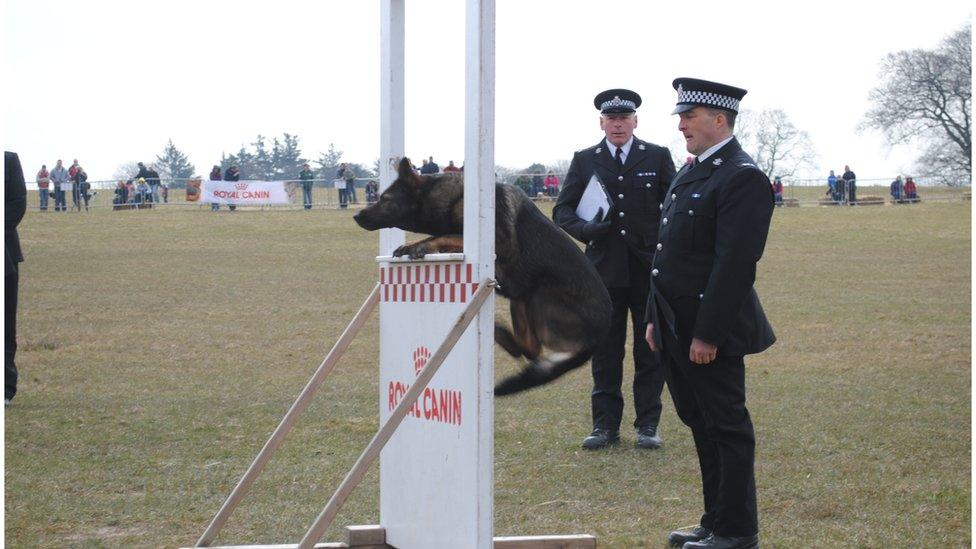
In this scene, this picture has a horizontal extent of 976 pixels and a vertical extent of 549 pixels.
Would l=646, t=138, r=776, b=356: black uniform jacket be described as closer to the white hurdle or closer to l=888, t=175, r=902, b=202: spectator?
the white hurdle

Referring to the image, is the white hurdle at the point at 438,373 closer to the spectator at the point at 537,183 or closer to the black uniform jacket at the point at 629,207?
the black uniform jacket at the point at 629,207

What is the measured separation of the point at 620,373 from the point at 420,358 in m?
2.72

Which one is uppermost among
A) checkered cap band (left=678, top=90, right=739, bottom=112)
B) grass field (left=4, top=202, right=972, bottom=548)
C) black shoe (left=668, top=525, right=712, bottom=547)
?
checkered cap band (left=678, top=90, right=739, bottom=112)

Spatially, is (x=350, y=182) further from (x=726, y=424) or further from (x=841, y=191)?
(x=726, y=424)

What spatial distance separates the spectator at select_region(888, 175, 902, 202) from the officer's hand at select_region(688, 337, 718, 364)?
4374 cm

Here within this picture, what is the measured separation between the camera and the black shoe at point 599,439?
705 cm

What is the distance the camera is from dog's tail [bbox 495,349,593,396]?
5.91 metres

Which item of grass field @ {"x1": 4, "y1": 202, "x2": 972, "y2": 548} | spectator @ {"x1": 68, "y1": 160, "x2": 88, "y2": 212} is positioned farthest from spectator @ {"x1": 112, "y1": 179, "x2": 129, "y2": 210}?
grass field @ {"x1": 4, "y1": 202, "x2": 972, "y2": 548}

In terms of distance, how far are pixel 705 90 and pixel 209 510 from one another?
3003 mm

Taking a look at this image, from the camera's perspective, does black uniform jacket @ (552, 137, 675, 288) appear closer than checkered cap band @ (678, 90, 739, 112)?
No

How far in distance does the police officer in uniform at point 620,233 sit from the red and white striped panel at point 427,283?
212 centimetres

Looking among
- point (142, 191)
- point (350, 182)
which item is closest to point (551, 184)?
point (350, 182)

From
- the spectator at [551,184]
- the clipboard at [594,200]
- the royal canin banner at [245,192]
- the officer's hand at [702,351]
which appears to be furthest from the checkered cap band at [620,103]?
the royal canin banner at [245,192]

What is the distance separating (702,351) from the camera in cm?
469
